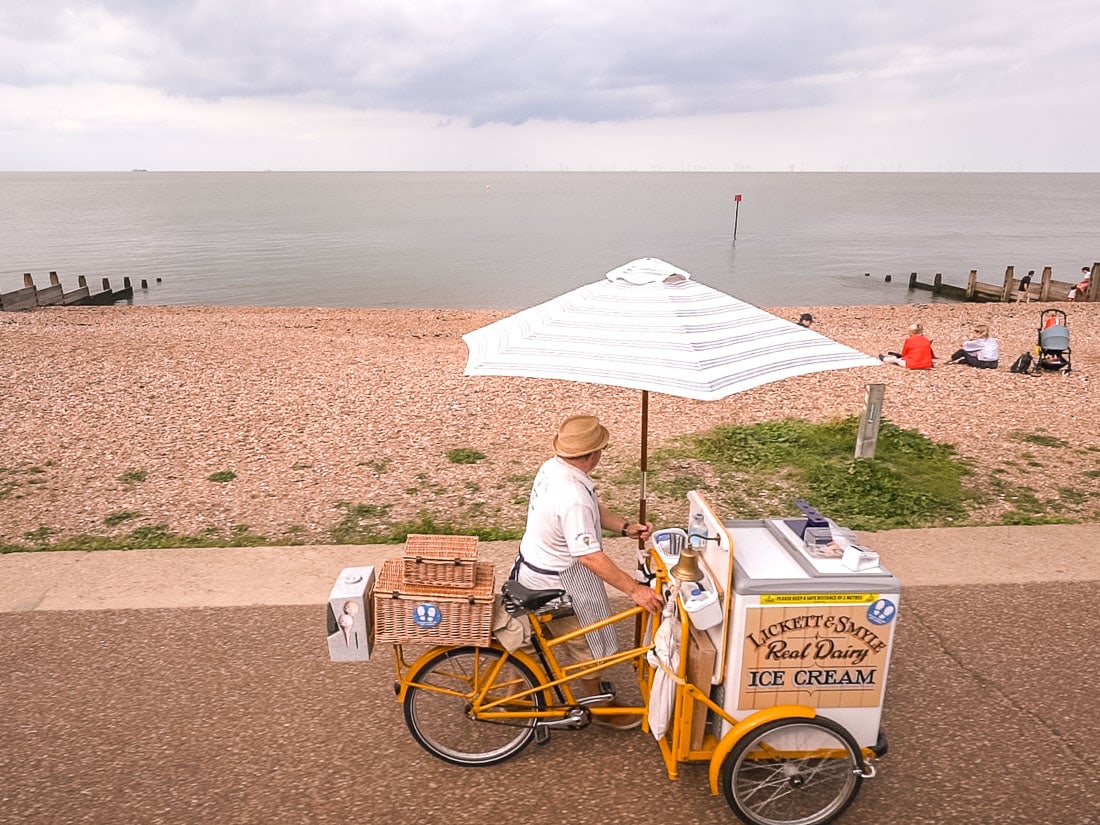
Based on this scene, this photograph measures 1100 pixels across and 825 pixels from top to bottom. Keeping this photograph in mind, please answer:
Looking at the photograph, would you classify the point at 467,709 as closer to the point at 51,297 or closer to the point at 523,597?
the point at 523,597

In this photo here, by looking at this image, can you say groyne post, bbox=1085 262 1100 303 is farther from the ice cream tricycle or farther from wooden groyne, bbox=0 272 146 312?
wooden groyne, bbox=0 272 146 312

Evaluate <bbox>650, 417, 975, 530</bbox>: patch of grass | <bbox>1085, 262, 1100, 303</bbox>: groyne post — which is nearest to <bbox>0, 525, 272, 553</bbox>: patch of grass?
<bbox>650, 417, 975, 530</bbox>: patch of grass

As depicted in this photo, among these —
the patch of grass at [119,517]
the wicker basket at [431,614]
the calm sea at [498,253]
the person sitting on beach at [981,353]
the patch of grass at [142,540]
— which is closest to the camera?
the wicker basket at [431,614]

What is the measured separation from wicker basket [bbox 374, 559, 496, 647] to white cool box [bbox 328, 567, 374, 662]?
74 mm

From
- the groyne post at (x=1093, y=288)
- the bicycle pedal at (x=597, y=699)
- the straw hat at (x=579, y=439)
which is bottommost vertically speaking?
the groyne post at (x=1093, y=288)

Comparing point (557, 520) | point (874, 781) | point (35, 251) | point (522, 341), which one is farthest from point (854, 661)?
point (35, 251)

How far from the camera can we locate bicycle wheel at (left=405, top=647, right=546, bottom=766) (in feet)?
13.4

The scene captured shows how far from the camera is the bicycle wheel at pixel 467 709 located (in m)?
4.08

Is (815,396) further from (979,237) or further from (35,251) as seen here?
(979,237)

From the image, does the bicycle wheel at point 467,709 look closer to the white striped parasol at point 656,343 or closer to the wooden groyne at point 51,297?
the white striped parasol at point 656,343

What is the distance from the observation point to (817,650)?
3527 mm

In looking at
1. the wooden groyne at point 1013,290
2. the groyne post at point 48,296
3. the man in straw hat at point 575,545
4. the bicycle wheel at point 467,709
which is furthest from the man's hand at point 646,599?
the groyne post at point 48,296

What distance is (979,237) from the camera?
79.9 meters

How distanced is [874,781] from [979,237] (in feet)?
295
